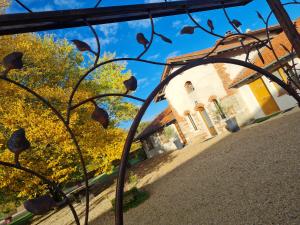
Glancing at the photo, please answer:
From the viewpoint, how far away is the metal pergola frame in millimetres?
1108

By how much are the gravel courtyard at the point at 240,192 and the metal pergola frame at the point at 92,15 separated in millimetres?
4637

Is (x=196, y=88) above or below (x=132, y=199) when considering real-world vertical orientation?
above

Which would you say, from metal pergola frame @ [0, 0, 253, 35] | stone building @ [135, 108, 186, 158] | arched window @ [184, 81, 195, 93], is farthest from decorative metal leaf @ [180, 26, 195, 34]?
stone building @ [135, 108, 186, 158]

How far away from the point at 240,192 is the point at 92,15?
6.74 metres

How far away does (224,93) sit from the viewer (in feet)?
64.9

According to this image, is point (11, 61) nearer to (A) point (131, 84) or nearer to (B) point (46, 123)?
(A) point (131, 84)

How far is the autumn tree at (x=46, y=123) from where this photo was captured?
12133 millimetres

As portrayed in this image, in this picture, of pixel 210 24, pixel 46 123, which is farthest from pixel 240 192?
pixel 46 123

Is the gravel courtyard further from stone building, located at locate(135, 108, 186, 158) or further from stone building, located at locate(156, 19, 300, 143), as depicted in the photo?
stone building, located at locate(135, 108, 186, 158)

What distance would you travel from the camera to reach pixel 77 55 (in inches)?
843

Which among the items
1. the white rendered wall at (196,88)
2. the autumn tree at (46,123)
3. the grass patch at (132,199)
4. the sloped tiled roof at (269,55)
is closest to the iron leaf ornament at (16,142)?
the grass patch at (132,199)

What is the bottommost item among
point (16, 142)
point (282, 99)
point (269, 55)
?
point (282, 99)

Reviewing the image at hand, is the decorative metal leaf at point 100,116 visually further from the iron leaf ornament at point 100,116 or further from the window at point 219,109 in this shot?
the window at point 219,109

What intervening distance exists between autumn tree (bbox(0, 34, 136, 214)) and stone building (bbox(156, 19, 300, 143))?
743 cm
